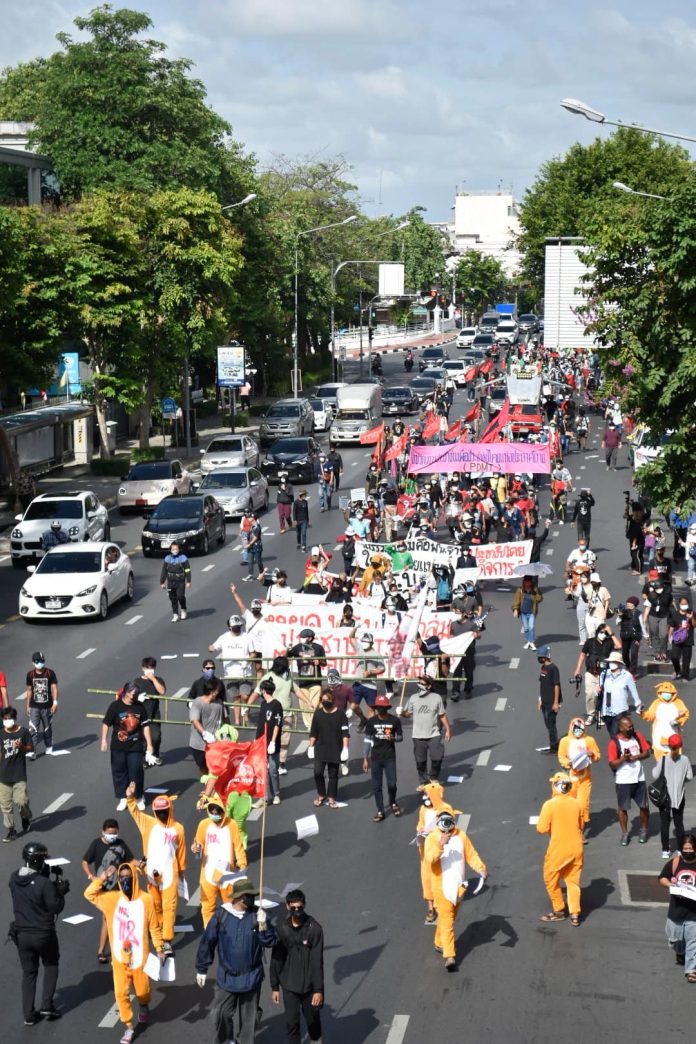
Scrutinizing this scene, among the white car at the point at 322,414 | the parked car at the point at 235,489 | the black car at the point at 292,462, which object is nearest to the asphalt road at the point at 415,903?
the parked car at the point at 235,489

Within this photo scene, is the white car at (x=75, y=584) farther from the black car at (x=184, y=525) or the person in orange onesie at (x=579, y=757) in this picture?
the person in orange onesie at (x=579, y=757)

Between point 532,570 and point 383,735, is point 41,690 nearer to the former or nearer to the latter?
point 383,735

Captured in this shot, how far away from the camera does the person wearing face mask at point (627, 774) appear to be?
17.1 m

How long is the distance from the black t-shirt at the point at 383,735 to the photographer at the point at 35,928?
531 centimetres

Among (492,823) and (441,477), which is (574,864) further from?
(441,477)

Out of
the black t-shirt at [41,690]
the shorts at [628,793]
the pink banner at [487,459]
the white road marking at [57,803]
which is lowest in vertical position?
the white road marking at [57,803]

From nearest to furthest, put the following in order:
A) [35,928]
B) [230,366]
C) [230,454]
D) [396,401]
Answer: [35,928] < [230,454] < [230,366] < [396,401]

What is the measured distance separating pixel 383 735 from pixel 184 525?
67.0ft

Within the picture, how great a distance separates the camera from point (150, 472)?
44.7 meters

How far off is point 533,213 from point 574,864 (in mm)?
79409

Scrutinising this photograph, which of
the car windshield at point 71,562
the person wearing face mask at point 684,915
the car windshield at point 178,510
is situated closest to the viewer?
the person wearing face mask at point 684,915

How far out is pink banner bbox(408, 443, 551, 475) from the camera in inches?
1467

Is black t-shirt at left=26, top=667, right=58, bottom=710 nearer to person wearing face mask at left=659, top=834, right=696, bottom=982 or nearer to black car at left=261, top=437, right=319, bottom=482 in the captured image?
person wearing face mask at left=659, top=834, right=696, bottom=982

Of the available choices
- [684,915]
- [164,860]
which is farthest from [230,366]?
[684,915]
